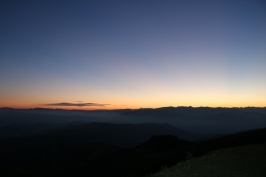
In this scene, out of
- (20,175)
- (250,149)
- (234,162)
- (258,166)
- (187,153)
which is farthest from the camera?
(20,175)

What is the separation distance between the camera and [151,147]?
118188mm

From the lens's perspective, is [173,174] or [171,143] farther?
[171,143]

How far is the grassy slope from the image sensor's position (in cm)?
2366

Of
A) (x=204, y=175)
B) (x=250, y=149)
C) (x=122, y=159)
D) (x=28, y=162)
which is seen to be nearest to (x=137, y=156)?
(x=122, y=159)

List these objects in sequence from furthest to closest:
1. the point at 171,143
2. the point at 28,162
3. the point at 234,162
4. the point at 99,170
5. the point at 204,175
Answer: the point at 28,162
the point at 171,143
the point at 99,170
the point at 234,162
the point at 204,175

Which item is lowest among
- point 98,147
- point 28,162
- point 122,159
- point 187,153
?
point 28,162

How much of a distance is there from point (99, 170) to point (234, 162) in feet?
178

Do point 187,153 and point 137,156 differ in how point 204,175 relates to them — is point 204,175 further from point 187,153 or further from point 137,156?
point 137,156

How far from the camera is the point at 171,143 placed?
11644cm

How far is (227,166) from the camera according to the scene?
84.2 ft

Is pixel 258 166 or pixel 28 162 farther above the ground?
pixel 258 166

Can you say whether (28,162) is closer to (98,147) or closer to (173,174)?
(98,147)

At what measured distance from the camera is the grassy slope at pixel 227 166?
77.6ft

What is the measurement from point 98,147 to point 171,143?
2139 inches
